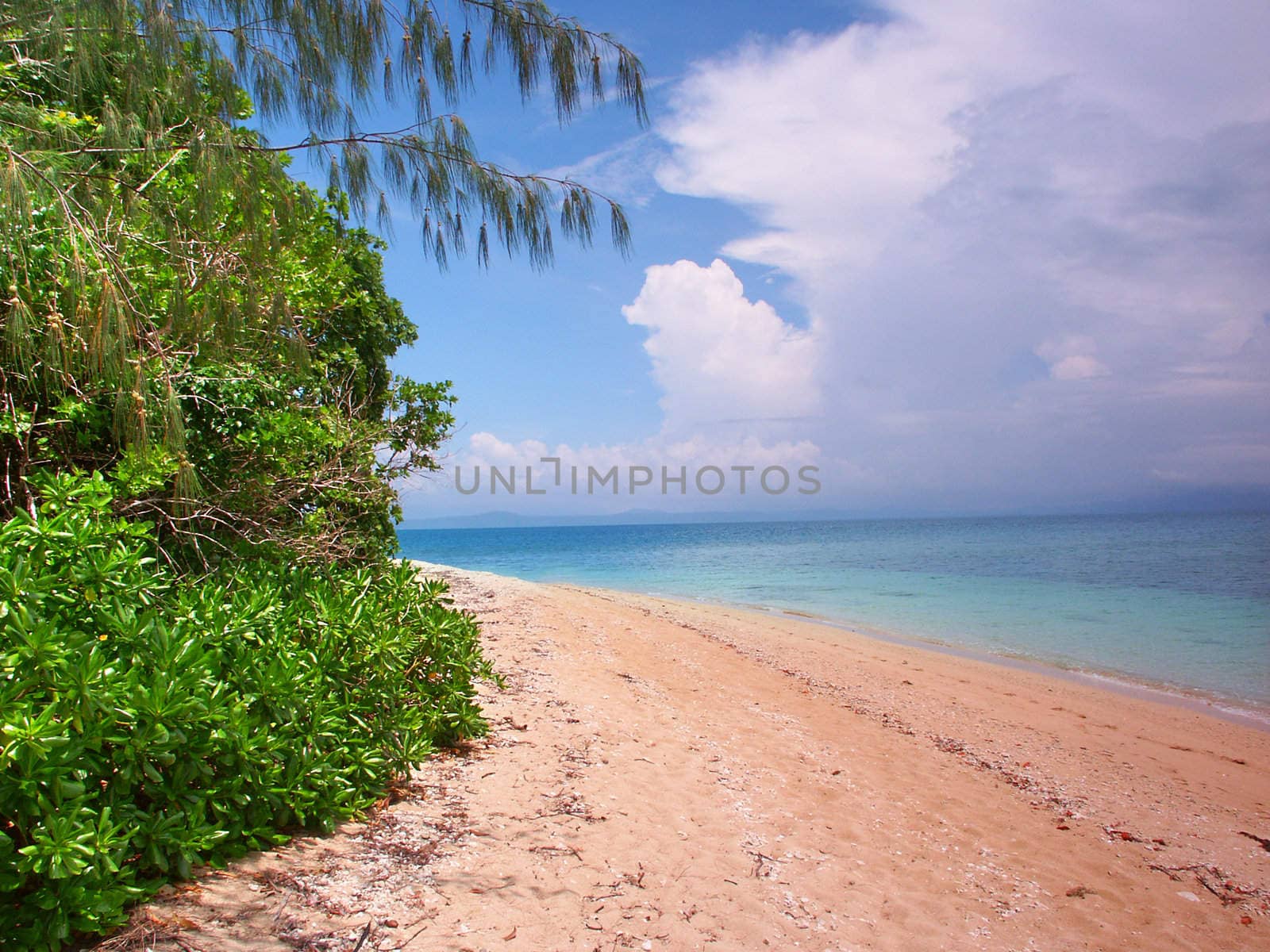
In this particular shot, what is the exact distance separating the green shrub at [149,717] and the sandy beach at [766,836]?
0.22m

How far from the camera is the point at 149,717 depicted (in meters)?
2.36

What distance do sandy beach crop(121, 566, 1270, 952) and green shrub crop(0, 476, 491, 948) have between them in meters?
0.22

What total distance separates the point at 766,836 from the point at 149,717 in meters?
3.22

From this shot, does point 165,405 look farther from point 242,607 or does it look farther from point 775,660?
point 775,660

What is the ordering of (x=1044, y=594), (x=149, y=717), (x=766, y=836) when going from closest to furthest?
(x=149, y=717)
(x=766, y=836)
(x=1044, y=594)

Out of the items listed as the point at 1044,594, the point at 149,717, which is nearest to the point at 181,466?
the point at 149,717

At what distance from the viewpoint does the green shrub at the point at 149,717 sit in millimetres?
2035

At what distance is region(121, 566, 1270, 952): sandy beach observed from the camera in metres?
2.80

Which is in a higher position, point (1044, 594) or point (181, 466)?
point (181, 466)

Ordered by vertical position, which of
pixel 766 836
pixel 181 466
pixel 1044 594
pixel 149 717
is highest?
pixel 181 466

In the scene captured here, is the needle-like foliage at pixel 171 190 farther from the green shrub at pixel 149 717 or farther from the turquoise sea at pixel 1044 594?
the turquoise sea at pixel 1044 594

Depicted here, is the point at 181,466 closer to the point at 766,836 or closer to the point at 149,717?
the point at 149,717

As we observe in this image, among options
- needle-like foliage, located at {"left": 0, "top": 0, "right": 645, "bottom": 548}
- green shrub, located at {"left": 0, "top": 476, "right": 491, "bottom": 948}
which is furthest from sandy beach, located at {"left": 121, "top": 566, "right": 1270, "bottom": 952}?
needle-like foliage, located at {"left": 0, "top": 0, "right": 645, "bottom": 548}

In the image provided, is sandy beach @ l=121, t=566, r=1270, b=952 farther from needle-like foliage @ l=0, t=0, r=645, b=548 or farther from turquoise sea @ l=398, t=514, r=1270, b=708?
turquoise sea @ l=398, t=514, r=1270, b=708
